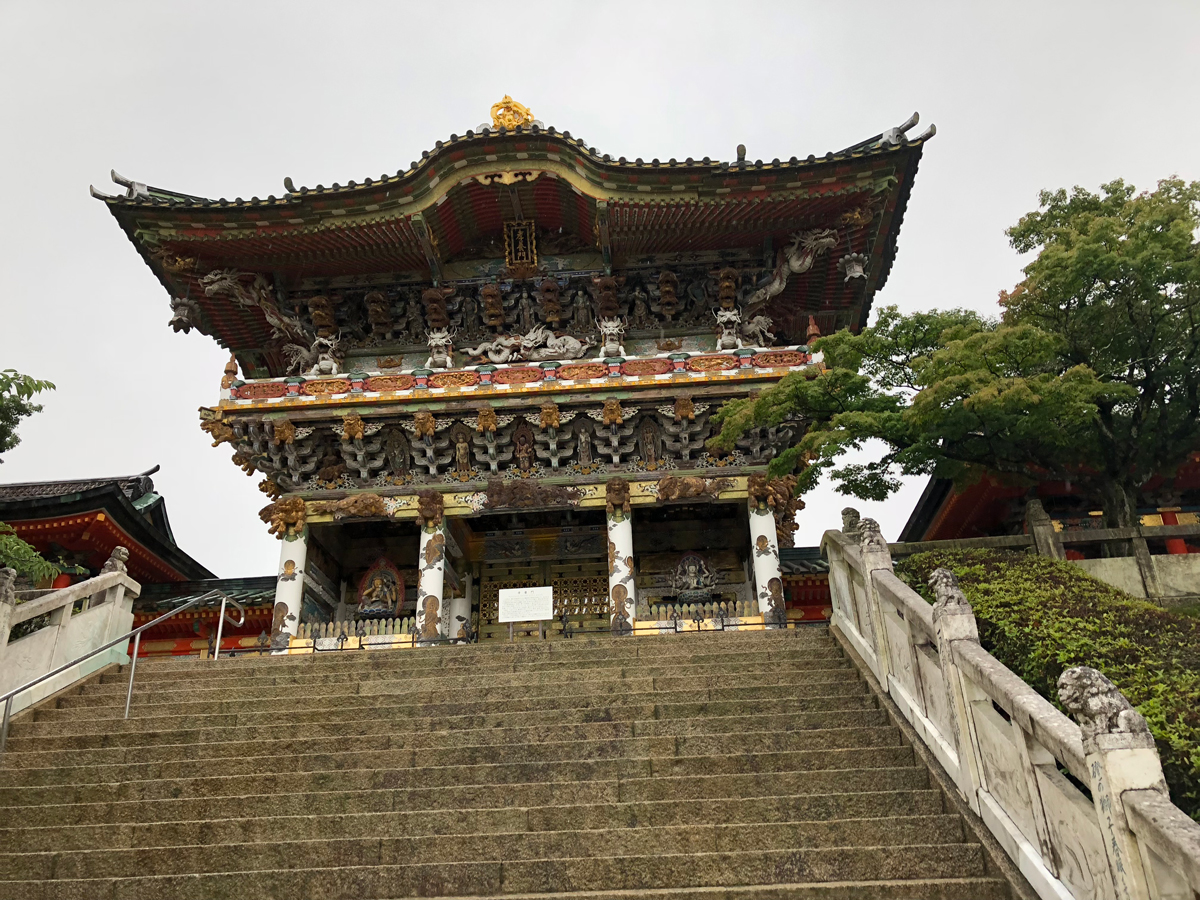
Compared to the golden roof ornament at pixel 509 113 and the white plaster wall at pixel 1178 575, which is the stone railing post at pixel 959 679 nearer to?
the white plaster wall at pixel 1178 575

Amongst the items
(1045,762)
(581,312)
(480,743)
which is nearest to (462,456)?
(581,312)

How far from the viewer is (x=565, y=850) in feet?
18.4

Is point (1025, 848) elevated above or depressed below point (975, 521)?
below

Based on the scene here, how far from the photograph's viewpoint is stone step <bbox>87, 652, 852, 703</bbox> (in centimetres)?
897

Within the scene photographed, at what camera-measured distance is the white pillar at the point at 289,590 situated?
14.4 meters

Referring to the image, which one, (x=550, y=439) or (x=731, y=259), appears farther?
(x=731, y=259)

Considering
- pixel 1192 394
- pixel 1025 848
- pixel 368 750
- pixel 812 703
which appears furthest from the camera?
pixel 1192 394

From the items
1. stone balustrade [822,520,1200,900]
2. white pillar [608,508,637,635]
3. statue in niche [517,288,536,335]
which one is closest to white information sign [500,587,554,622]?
white pillar [608,508,637,635]

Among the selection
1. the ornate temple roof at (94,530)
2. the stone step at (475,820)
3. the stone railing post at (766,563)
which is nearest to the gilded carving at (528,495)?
the stone railing post at (766,563)

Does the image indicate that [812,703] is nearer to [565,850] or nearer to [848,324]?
[565,850]

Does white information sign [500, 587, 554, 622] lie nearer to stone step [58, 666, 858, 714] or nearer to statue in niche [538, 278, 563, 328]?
stone step [58, 666, 858, 714]

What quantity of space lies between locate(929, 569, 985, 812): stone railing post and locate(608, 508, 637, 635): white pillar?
314 inches

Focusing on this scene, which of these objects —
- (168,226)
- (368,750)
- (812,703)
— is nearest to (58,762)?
(368,750)

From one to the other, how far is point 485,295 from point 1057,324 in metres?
10.3
